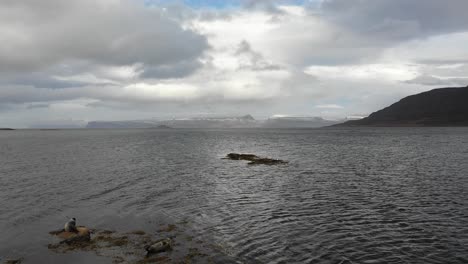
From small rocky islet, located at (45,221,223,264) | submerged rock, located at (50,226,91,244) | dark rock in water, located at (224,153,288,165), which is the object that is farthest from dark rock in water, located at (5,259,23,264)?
dark rock in water, located at (224,153,288,165)

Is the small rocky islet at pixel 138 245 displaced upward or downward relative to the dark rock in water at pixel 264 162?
downward

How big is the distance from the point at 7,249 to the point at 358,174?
4810 centimetres

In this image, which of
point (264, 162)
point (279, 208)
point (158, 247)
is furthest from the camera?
point (264, 162)

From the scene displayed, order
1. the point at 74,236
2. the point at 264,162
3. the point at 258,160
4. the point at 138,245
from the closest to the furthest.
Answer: the point at 138,245, the point at 74,236, the point at 264,162, the point at 258,160

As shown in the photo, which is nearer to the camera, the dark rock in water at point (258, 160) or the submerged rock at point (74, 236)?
the submerged rock at point (74, 236)

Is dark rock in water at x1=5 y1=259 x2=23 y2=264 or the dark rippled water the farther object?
the dark rippled water

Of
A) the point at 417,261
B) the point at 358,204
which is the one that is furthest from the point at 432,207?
the point at 417,261

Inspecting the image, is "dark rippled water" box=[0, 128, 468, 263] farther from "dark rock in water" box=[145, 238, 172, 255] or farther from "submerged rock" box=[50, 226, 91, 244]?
"dark rock in water" box=[145, 238, 172, 255]

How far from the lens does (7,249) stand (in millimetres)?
23031

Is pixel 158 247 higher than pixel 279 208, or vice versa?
pixel 158 247

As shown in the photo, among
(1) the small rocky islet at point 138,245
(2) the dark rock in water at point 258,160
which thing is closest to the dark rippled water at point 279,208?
(1) the small rocky islet at point 138,245

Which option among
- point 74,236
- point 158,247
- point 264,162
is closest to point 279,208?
point 158,247

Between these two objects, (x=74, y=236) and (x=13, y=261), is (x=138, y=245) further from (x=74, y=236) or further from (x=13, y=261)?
(x=13, y=261)

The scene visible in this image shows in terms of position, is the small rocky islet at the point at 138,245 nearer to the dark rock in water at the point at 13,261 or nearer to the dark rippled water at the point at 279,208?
the dark rippled water at the point at 279,208
